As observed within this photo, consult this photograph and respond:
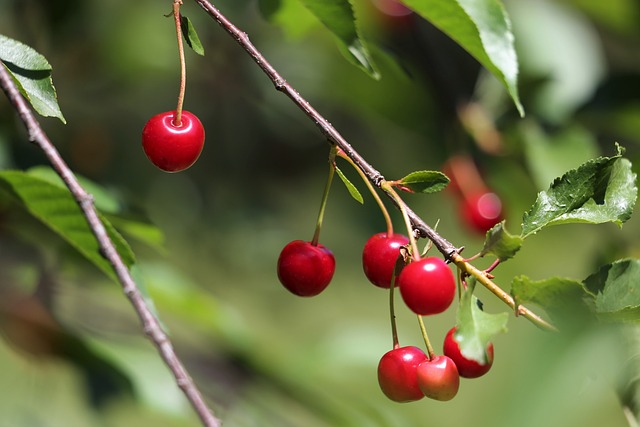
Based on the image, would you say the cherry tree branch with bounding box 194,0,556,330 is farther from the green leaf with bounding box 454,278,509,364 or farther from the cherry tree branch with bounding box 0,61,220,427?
the cherry tree branch with bounding box 0,61,220,427

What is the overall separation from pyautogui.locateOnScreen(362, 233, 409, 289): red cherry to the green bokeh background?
422mm

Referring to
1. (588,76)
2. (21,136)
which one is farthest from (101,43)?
(588,76)

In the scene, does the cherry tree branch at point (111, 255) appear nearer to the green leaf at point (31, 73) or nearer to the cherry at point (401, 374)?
the green leaf at point (31, 73)

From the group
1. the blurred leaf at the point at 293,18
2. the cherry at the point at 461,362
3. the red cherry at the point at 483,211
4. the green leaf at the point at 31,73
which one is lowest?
the cherry at the point at 461,362

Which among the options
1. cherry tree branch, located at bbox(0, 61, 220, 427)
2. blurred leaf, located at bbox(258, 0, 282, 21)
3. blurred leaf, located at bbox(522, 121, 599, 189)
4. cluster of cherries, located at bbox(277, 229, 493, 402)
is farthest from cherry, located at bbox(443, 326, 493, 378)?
blurred leaf, located at bbox(522, 121, 599, 189)

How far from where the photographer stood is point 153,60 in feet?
6.70

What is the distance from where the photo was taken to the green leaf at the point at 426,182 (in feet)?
2.57

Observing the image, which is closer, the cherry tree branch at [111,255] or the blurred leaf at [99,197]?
the cherry tree branch at [111,255]

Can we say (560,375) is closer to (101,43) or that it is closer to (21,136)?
(21,136)

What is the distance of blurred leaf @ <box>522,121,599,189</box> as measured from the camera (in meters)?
1.52

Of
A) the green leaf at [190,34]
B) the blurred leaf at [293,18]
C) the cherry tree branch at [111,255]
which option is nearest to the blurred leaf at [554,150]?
the blurred leaf at [293,18]

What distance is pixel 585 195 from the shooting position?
2.57 ft

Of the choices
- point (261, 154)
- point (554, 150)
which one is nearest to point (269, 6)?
point (554, 150)

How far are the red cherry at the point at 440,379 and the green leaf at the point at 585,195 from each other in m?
0.14
